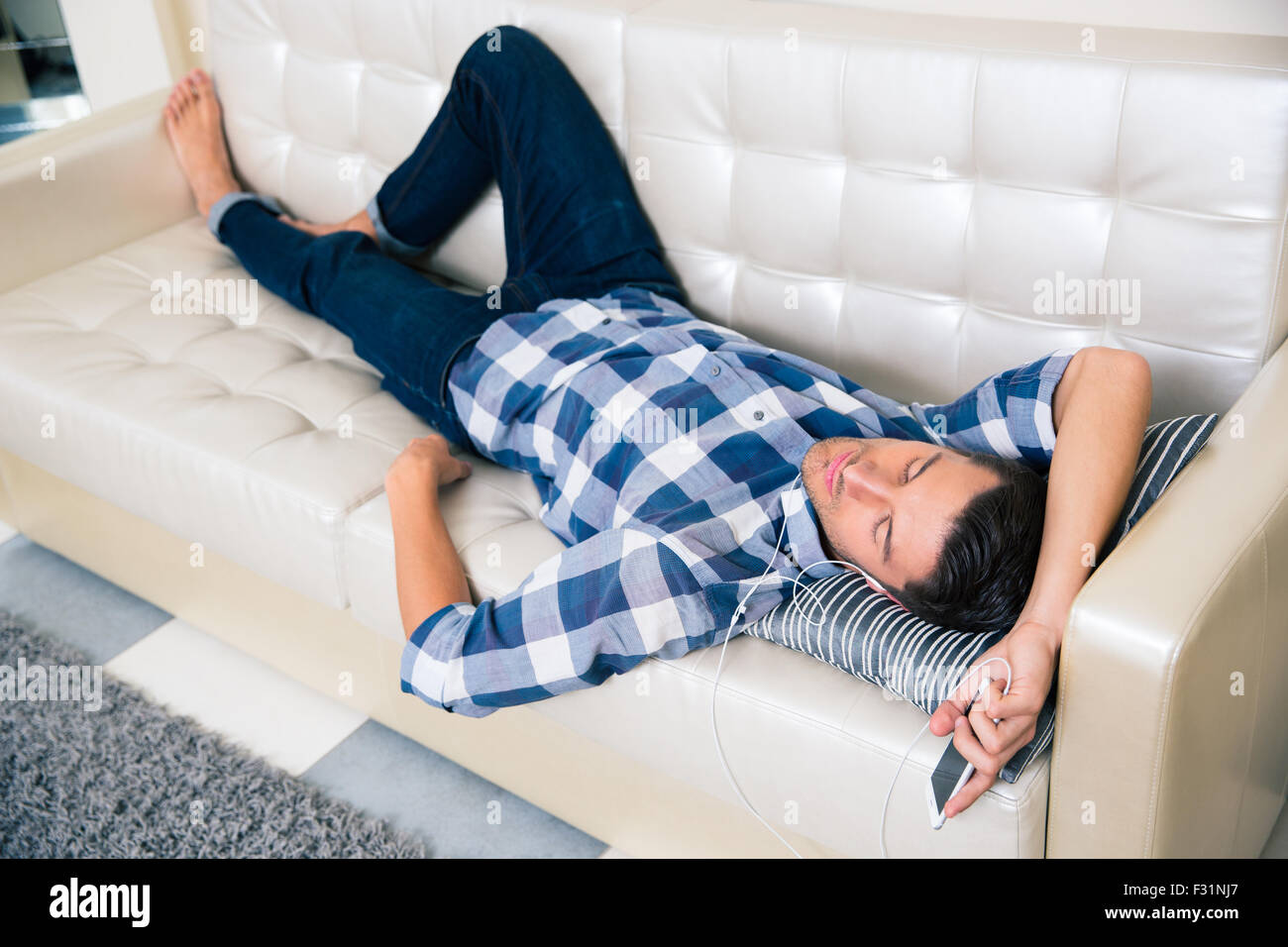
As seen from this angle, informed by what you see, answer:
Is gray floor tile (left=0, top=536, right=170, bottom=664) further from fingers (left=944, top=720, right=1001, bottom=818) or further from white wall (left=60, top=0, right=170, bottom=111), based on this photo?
fingers (left=944, top=720, right=1001, bottom=818)

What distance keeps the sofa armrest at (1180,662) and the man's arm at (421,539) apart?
0.69 meters

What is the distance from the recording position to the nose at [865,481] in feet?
3.77

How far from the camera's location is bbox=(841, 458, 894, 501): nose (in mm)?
1148

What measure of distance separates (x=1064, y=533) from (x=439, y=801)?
0.93 meters

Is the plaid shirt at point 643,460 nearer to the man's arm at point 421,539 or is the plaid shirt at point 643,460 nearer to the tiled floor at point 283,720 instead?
the man's arm at point 421,539

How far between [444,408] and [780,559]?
650 mm

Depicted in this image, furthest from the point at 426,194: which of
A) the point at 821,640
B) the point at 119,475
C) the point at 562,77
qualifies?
the point at 821,640

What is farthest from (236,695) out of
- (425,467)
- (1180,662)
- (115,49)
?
(115,49)

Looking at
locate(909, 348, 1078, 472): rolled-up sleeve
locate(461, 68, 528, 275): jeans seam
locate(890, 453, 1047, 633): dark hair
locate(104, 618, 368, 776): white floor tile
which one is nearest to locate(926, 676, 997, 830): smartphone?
locate(890, 453, 1047, 633): dark hair

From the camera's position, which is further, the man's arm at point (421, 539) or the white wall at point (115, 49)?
the white wall at point (115, 49)

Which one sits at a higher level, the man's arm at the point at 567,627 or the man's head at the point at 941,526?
the man's head at the point at 941,526

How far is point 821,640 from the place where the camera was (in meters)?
1.14

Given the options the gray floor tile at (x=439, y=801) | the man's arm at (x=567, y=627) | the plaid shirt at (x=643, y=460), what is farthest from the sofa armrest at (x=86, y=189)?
the man's arm at (x=567, y=627)

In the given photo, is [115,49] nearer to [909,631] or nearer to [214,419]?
[214,419]
